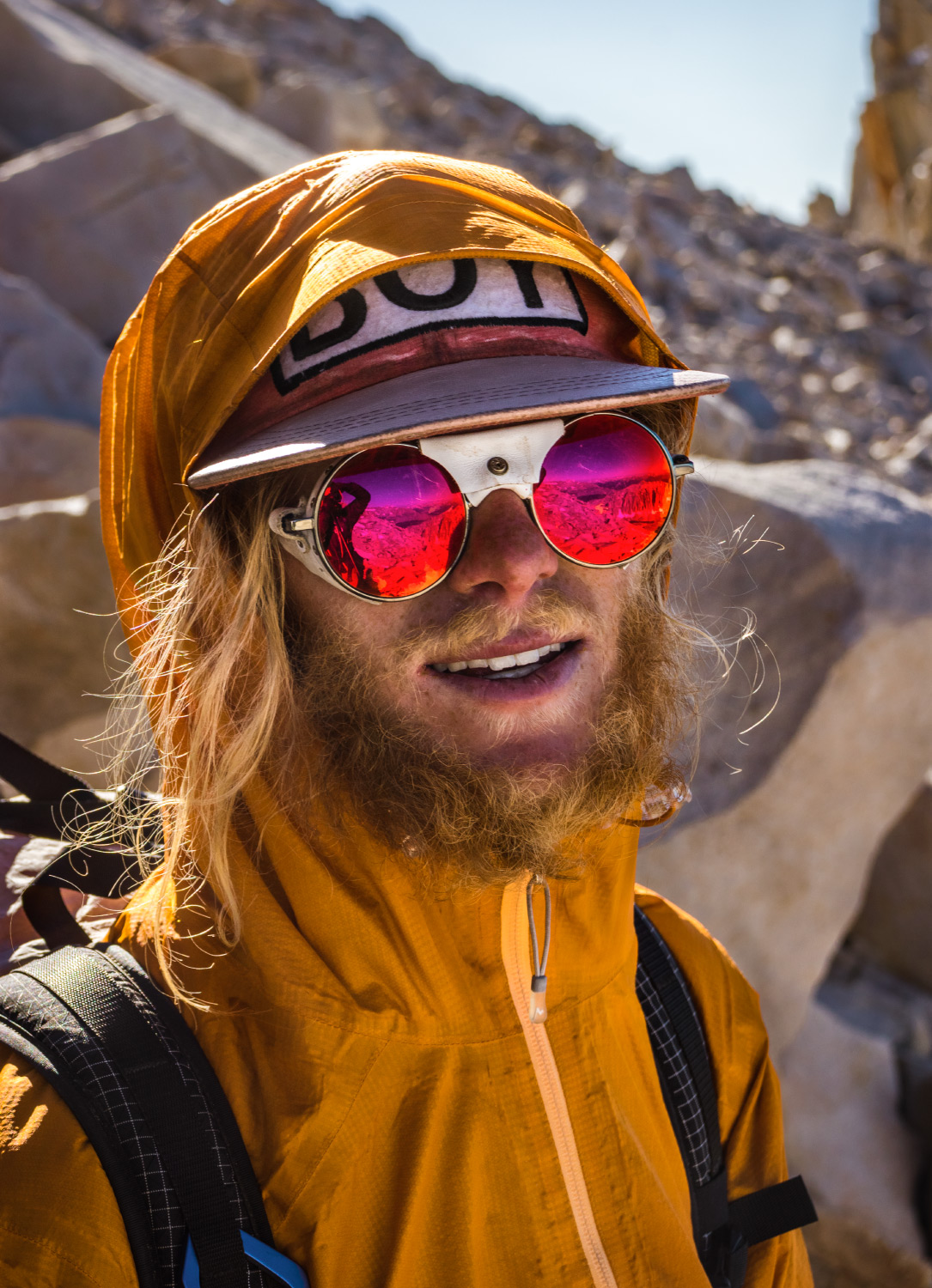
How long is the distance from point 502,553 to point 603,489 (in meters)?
0.17

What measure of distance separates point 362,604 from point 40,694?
6.98ft

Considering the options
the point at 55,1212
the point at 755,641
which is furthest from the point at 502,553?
the point at 755,641

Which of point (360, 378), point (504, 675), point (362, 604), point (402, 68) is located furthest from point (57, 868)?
point (402, 68)

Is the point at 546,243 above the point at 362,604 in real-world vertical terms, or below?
above

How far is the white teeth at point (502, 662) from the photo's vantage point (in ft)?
4.05

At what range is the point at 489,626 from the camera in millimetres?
1188

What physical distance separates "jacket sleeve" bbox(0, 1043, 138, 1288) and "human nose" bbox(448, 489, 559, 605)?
2.39 ft

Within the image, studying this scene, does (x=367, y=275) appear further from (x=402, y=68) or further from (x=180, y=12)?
(x=402, y=68)

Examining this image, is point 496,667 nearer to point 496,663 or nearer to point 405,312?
point 496,663

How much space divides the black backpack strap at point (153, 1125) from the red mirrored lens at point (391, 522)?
21.8 inches

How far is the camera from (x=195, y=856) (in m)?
1.26

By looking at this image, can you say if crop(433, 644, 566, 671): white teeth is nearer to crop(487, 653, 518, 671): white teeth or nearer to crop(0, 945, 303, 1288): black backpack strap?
crop(487, 653, 518, 671): white teeth

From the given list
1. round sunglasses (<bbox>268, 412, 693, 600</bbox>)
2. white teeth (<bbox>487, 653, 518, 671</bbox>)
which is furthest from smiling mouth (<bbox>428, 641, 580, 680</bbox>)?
round sunglasses (<bbox>268, 412, 693, 600</bbox>)

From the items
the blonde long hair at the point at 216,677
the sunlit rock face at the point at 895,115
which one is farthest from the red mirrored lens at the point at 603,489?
the sunlit rock face at the point at 895,115
